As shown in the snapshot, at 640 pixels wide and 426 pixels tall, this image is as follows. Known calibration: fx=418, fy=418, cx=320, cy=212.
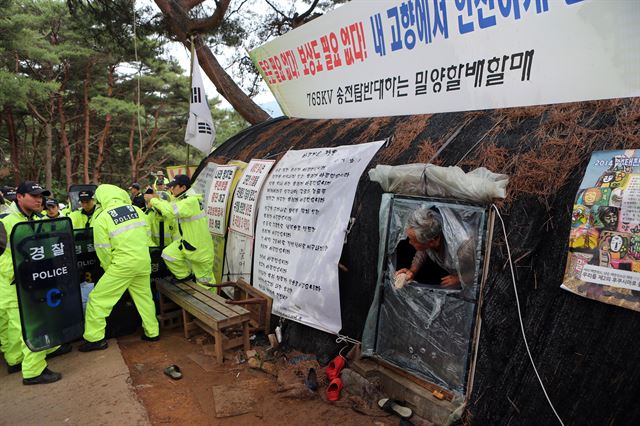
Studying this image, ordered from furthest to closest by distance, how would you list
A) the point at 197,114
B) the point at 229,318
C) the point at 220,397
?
the point at 197,114 < the point at 229,318 < the point at 220,397

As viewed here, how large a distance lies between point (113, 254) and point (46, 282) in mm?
802

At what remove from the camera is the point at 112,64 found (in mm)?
22359

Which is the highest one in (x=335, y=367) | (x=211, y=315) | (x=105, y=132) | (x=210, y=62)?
(x=210, y=62)

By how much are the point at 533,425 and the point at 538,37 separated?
3.04 meters

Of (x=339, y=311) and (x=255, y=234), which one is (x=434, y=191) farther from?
(x=255, y=234)

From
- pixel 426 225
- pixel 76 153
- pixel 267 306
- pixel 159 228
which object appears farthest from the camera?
pixel 76 153

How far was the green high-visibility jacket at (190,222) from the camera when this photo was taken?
5.75m

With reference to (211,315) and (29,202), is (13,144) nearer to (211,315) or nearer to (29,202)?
(29,202)

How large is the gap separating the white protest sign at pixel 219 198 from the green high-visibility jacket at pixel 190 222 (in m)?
0.98

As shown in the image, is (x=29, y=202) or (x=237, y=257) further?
(x=237, y=257)

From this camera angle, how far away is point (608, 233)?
2.78 m

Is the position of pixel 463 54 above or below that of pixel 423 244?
above

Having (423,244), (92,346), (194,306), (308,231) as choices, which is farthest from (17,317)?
(423,244)

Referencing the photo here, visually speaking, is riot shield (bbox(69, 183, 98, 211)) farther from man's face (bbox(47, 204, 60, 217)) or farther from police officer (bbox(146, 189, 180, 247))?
police officer (bbox(146, 189, 180, 247))
